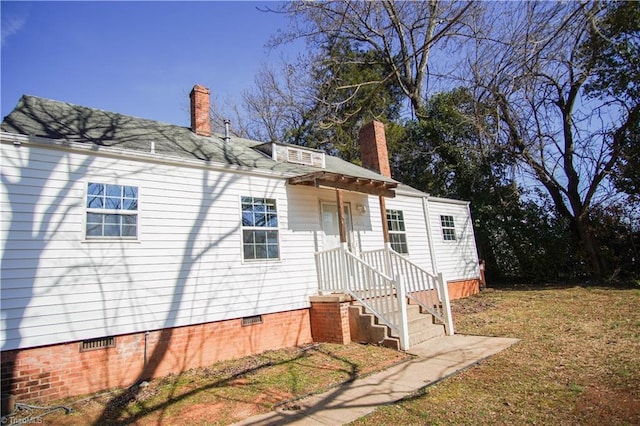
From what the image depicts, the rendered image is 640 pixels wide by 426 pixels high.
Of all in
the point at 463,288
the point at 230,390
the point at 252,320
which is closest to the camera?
the point at 230,390

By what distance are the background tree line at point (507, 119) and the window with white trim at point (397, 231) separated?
3986 mm

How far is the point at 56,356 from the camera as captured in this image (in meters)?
5.20

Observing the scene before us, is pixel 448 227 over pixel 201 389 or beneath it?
over

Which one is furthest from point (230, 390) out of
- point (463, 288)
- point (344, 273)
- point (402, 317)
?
point (463, 288)

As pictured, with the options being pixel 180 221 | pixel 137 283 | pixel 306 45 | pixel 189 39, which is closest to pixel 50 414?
pixel 137 283

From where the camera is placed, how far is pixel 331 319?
7836mm

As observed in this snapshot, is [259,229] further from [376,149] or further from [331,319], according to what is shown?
[376,149]

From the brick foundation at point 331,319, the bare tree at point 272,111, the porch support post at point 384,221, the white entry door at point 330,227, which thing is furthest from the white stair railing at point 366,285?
the bare tree at point 272,111

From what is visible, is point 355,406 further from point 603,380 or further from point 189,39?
point 189,39

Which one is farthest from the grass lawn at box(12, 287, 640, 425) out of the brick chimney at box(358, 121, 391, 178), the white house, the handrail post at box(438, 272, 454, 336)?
the brick chimney at box(358, 121, 391, 178)

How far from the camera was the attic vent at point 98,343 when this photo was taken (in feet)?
17.9

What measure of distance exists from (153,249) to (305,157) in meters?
5.49

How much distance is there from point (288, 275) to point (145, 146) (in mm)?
4020

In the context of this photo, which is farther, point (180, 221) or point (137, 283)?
point (180, 221)
